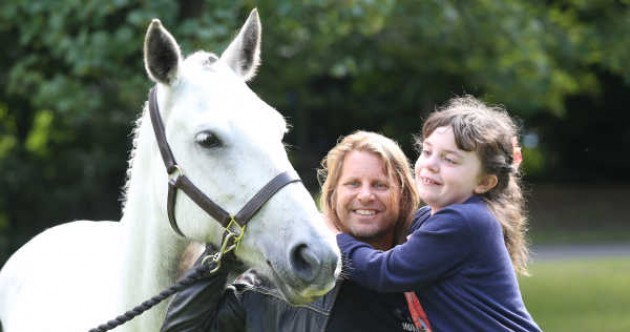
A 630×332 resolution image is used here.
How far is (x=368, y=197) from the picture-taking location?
324cm

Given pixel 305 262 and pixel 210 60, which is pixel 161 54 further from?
pixel 305 262

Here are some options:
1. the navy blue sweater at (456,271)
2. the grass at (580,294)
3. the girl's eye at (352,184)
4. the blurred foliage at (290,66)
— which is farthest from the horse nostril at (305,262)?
the grass at (580,294)

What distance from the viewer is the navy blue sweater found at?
301 centimetres

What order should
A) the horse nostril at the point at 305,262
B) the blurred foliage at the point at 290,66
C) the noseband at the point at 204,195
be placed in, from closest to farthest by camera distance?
the horse nostril at the point at 305,262, the noseband at the point at 204,195, the blurred foliage at the point at 290,66

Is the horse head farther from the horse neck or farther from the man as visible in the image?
the man

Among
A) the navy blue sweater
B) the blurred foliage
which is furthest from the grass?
the navy blue sweater

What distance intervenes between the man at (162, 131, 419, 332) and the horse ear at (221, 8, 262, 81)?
44 centimetres

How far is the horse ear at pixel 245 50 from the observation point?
336 centimetres

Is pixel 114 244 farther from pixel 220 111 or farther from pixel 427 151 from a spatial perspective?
pixel 427 151

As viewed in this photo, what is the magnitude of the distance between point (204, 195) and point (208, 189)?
3cm

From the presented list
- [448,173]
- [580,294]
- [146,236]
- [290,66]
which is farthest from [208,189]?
[580,294]

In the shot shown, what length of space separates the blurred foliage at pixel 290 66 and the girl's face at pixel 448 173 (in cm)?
72

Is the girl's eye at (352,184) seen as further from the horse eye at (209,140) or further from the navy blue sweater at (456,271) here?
the horse eye at (209,140)

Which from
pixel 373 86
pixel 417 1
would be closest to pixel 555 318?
pixel 417 1
